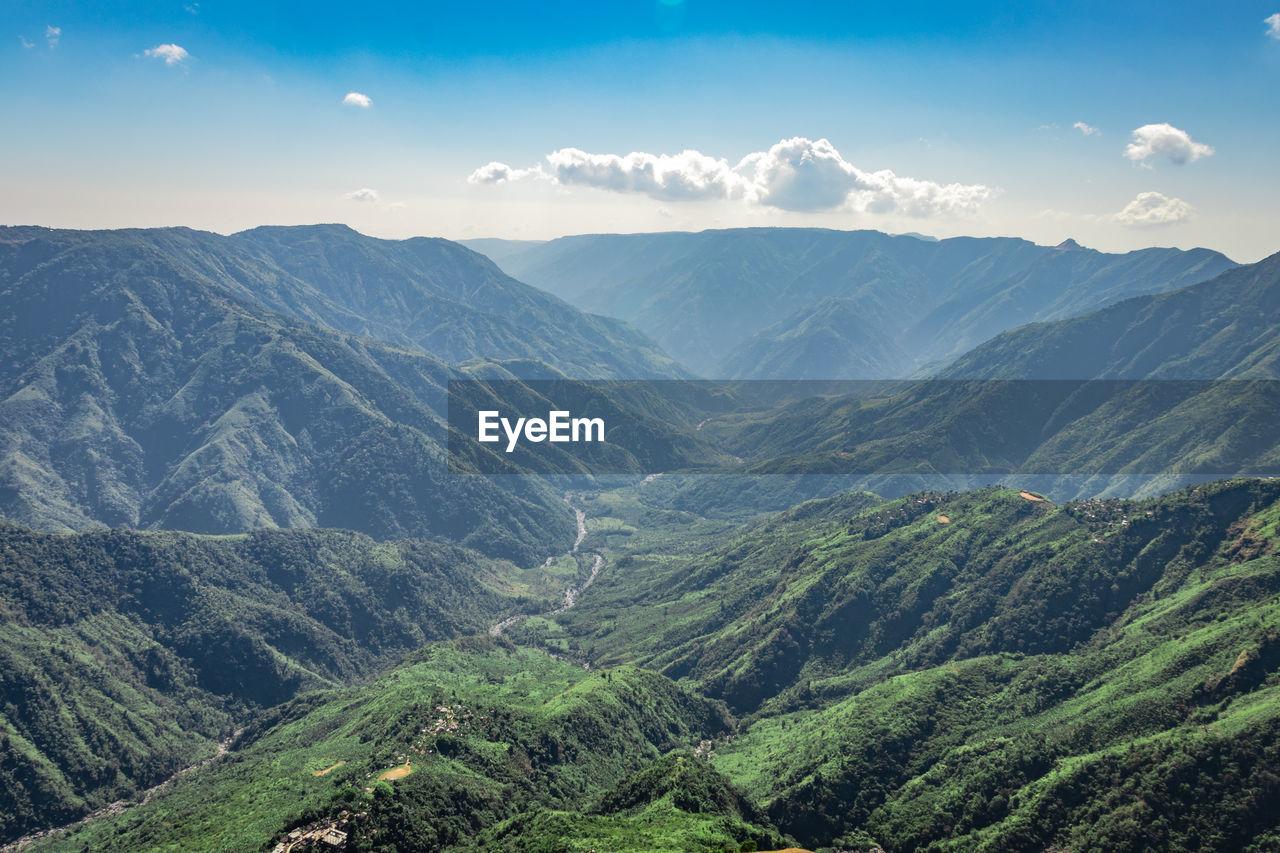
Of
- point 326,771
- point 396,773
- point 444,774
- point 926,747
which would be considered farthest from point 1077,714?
point 326,771

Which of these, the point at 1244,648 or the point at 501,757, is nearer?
the point at 1244,648

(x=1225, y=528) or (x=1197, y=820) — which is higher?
(x=1225, y=528)

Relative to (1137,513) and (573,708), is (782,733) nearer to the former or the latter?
(573,708)

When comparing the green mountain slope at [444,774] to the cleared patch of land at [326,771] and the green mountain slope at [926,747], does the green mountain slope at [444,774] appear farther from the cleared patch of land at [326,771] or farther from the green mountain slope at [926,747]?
the cleared patch of land at [326,771]

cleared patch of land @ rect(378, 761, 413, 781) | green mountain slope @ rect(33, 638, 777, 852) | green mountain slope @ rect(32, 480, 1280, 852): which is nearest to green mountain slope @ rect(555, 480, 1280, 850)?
green mountain slope @ rect(32, 480, 1280, 852)

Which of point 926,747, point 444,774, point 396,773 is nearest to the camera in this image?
point 396,773

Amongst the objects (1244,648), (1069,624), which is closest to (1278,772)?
(1244,648)

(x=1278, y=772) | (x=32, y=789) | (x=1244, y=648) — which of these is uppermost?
(x=1244, y=648)

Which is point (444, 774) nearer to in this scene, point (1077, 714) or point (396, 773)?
point (396, 773)

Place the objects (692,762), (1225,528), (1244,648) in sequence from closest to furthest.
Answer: (1244,648), (692,762), (1225,528)

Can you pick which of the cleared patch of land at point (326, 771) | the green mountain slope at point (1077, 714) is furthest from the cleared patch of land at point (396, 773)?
the green mountain slope at point (1077, 714)

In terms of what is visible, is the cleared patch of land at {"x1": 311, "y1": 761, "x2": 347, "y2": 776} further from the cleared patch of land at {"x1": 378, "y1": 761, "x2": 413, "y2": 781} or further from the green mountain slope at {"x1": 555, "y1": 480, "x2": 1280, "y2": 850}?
the green mountain slope at {"x1": 555, "y1": 480, "x2": 1280, "y2": 850}
